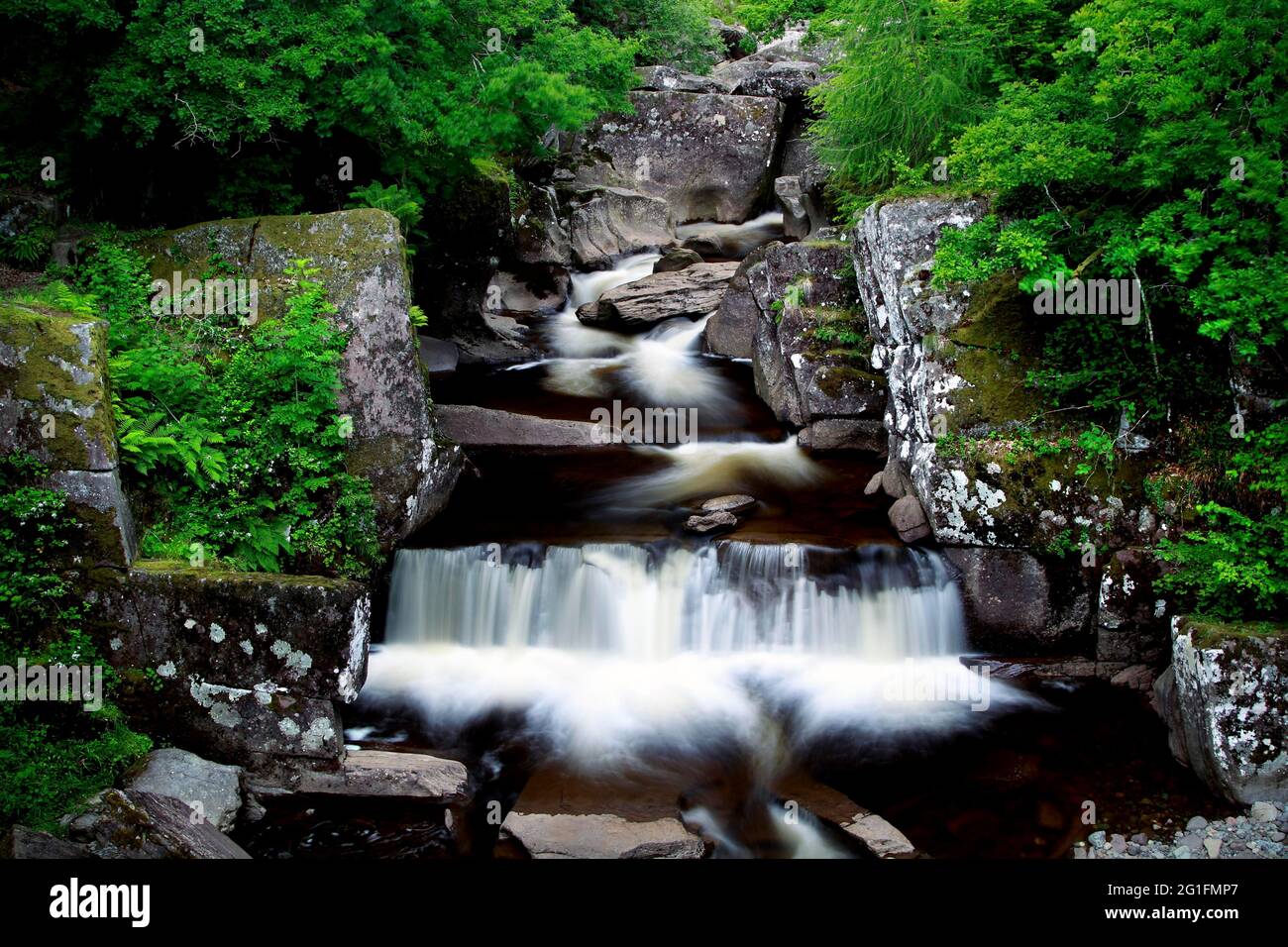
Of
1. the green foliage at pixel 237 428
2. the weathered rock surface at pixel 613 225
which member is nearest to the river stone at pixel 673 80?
the weathered rock surface at pixel 613 225

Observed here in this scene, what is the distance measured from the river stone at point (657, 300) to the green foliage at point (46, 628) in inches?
410

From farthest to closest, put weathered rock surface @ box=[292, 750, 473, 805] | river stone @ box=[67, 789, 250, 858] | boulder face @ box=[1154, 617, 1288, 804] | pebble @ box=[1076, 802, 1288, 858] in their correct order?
weathered rock surface @ box=[292, 750, 473, 805] < boulder face @ box=[1154, 617, 1288, 804] < pebble @ box=[1076, 802, 1288, 858] < river stone @ box=[67, 789, 250, 858]

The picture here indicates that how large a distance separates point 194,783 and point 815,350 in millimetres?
8995

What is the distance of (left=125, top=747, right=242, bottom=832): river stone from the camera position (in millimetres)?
6797

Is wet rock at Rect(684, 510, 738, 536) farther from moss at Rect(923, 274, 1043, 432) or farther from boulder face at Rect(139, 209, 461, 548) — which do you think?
boulder face at Rect(139, 209, 461, 548)

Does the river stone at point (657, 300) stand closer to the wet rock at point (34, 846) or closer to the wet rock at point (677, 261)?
the wet rock at point (677, 261)

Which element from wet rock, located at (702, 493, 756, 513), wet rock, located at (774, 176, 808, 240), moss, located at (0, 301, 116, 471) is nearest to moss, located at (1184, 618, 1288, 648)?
wet rock, located at (702, 493, 756, 513)

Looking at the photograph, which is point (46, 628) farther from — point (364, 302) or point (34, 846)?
point (364, 302)

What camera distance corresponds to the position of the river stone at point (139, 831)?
581 cm

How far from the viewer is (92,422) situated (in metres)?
7.30

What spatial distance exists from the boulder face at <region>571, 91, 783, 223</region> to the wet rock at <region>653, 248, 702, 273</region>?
3229 millimetres

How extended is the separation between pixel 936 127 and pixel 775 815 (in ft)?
29.3

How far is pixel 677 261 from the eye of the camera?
17.4m
